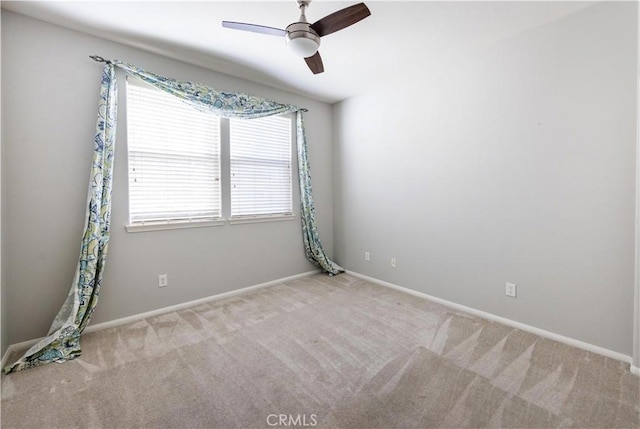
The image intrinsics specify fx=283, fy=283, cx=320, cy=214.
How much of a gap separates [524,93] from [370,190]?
1.83 m

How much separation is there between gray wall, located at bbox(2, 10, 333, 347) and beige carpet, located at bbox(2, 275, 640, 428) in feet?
1.34

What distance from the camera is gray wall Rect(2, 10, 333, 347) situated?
2094 mm

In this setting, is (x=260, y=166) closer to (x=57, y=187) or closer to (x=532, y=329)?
(x=57, y=187)

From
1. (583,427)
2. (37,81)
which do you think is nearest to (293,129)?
(37,81)

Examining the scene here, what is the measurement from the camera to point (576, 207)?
212 centimetres

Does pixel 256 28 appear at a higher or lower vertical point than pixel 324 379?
higher

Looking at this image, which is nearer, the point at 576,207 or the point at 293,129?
the point at 576,207

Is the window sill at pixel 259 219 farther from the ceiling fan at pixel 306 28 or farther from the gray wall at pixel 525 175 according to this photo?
the ceiling fan at pixel 306 28

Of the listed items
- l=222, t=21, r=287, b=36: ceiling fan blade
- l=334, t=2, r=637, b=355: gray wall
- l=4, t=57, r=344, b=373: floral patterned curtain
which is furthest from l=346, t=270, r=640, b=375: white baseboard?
l=4, t=57, r=344, b=373: floral patterned curtain

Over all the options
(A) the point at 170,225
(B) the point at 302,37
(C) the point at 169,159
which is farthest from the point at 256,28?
(A) the point at 170,225

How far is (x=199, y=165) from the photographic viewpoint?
9.78ft

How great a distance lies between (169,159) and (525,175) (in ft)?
10.6

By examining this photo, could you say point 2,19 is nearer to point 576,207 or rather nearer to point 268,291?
point 268,291

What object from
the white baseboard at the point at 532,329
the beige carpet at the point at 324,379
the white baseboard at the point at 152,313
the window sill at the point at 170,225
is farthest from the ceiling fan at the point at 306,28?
the white baseboard at the point at 532,329
